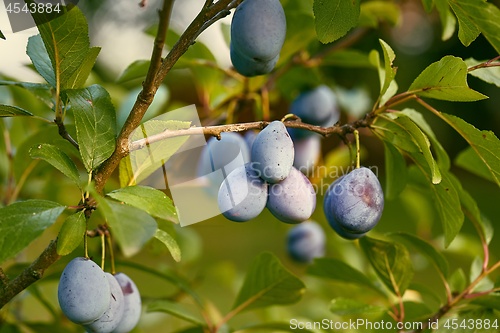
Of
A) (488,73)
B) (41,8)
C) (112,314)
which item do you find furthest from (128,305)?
(488,73)

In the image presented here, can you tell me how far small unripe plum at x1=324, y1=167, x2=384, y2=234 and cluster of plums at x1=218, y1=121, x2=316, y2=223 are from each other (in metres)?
0.04

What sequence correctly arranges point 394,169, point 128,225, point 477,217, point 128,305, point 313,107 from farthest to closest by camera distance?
1. point 313,107
2. point 477,217
3. point 394,169
4. point 128,305
5. point 128,225

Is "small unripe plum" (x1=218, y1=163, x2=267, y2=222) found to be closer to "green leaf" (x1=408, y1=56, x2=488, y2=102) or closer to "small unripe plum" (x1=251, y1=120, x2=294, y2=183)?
"small unripe plum" (x1=251, y1=120, x2=294, y2=183)

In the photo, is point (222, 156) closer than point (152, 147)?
No

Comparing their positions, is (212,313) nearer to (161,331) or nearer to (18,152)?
(18,152)

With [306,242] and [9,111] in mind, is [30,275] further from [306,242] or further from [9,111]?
[306,242]

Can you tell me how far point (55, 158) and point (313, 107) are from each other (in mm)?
700

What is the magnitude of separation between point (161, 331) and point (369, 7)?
1487mm

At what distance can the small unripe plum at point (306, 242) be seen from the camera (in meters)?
1.43

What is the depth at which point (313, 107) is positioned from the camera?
47.6 inches

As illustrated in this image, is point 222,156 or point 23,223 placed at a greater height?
point 23,223

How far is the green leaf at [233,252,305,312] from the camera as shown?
2.95 ft

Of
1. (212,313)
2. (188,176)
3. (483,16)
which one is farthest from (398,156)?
(212,313)

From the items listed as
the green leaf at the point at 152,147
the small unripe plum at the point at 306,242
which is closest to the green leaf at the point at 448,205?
the green leaf at the point at 152,147
